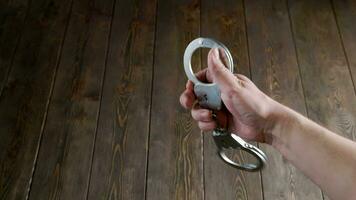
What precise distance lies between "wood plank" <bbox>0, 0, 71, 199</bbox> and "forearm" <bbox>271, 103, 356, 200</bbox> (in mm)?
821

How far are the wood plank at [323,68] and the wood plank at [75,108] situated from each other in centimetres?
72

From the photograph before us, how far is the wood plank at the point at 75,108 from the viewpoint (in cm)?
124

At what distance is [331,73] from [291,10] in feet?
1.13

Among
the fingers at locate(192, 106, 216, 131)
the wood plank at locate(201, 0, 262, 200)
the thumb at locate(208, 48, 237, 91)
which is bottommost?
the wood plank at locate(201, 0, 262, 200)

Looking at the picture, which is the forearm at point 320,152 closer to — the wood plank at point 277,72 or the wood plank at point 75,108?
the wood plank at point 277,72

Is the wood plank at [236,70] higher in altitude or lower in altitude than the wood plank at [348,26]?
lower

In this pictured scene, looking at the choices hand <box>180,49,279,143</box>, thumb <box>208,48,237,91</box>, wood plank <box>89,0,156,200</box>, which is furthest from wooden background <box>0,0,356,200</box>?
thumb <box>208,48,237,91</box>

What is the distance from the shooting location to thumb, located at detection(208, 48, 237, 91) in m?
0.70

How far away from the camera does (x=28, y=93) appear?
1437 millimetres

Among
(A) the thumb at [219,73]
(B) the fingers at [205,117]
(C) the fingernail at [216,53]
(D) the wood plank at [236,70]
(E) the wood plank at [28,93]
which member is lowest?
(E) the wood plank at [28,93]

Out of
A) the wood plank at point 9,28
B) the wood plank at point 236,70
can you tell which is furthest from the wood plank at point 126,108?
the wood plank at point 9,28

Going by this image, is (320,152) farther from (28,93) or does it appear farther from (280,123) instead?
(28,93)

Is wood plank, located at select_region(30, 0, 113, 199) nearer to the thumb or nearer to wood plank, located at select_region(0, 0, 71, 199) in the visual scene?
wood plank, located at select_region(0, 0, 71, 199)

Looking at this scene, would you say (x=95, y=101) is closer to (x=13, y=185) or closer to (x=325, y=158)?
(x=13, y=185)
